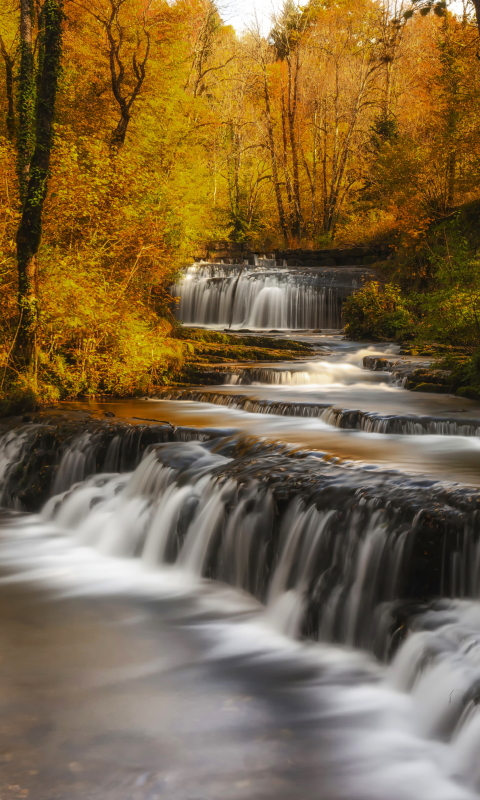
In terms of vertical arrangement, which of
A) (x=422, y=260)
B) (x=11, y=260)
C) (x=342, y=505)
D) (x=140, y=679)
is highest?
(x=422, y=260)

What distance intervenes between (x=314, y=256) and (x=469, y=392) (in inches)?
690

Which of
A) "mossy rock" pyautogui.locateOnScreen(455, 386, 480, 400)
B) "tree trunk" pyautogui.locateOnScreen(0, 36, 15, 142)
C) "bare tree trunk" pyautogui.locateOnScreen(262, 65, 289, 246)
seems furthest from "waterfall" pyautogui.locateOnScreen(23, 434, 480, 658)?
"bare tree trunk" pyautogui.locateOnScreen(262, 65, 289, 246)

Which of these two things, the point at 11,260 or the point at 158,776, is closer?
the point at 158,776

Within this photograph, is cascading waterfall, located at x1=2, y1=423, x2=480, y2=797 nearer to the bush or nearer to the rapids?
the rapids

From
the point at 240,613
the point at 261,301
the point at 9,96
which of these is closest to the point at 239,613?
the point at 240,613

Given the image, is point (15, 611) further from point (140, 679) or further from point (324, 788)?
point (324, 788)

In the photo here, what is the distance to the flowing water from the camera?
3693mm

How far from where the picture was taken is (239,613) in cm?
562

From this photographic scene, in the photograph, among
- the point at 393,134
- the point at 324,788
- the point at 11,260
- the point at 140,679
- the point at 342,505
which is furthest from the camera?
the point at 393,134

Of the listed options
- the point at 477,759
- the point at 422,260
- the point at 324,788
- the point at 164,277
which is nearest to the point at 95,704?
the point at 324,788

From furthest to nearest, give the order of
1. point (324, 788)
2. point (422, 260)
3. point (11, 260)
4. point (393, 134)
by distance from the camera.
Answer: point (393, 134), point (422, 260), point (11, 260), point (324, 788)

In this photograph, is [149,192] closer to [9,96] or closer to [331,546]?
[9,96]

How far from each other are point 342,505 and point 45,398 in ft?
23.8

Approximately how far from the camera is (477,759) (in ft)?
11.8
